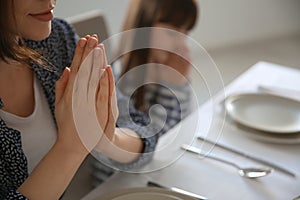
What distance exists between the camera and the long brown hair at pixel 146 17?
5.32ft

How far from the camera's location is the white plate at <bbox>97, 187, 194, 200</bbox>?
33.3 inches

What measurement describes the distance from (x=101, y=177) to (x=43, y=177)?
497 millimetres

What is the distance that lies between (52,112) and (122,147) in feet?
0.60

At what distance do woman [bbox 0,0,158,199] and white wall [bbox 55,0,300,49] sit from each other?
221 cm

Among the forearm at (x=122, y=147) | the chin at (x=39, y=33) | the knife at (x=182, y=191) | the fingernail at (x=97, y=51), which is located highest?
the fingernail at (x=97, y=51)

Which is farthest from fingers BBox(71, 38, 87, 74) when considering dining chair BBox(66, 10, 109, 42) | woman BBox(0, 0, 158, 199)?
dining chair BBox(66, 10, 109, 42)

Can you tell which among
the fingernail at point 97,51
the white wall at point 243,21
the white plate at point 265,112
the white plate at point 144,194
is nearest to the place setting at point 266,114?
the white plate at point 265,112

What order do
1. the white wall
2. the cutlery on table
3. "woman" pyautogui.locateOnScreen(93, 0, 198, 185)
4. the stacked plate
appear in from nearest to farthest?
the cutlery on table
the stacked plate
"woman" pyautogui.locateOnScreen(93, 0, 198, 185)
the white wall

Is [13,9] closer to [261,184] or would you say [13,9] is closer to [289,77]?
[261,184]

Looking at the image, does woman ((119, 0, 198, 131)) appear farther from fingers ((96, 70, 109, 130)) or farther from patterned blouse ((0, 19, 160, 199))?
Result: fingers ((96, 70, 109, 130))

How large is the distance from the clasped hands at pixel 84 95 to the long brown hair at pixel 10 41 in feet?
0.46

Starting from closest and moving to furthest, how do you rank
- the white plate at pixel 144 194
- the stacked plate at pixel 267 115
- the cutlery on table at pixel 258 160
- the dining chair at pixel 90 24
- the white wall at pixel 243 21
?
the white plate at pixel 144 194, the cutlery on table at pixel 258 160, the stacked plate at pixel 267 115, the dining chair at pixel 90 24, the white wall at pixel 243 21

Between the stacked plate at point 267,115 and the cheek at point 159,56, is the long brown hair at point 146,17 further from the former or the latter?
the stacked plate at point 267,115

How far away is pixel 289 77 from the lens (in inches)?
54.8
